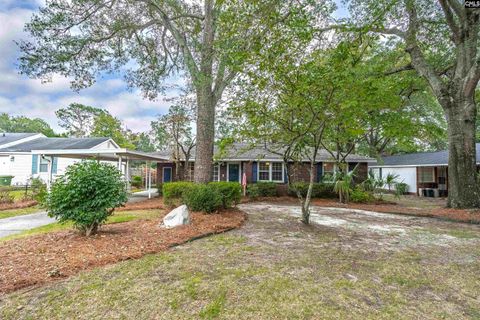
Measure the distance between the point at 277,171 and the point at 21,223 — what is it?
12.4m

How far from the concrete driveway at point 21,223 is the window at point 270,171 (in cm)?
1104

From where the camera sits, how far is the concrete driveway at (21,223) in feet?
20.8

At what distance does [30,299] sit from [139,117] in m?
32.4

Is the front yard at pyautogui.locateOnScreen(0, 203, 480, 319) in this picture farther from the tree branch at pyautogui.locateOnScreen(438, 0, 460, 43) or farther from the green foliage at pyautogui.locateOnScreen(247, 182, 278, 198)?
the green foliage at pyautogui.locateOnScreen(247, 182, 278, 198)

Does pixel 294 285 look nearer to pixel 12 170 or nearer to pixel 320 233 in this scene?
pixel 320 233

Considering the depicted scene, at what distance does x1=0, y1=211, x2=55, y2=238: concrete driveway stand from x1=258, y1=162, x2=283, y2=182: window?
36.2 feet

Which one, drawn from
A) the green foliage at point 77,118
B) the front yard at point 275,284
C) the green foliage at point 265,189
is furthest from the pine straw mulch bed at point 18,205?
the green foliage at point 77,118

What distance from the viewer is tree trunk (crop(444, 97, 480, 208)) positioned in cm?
992

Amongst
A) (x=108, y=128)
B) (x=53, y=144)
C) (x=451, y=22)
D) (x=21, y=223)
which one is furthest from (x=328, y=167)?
(x=108, y=128)

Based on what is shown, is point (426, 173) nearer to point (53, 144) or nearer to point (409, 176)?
point (409, 176)

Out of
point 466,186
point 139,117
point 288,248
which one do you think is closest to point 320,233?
point 288,248

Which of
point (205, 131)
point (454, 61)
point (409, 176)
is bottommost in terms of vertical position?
point (409, 176)

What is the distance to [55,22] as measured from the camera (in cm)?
830

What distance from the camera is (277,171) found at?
1603 cm
